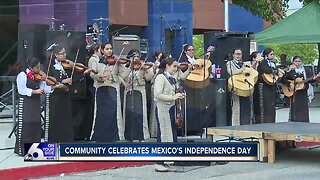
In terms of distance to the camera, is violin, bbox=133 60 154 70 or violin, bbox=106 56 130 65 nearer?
violin, bbox=106 56 130 65

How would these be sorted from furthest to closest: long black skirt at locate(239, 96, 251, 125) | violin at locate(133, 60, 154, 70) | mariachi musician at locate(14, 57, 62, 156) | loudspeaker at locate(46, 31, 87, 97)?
long black skirt at locate(239, 96, 251, 125)
violin at locate(133, 60, 154, 70)
loudspeaker at locate(46, 31, 87, 97)
mariachi musician at locate(14, 57, 62, 156)

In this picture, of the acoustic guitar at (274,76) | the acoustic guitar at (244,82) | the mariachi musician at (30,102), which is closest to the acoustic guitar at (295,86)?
the acoustic guitar at (274,76)

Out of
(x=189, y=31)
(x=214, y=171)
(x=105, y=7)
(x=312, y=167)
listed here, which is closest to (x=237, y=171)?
(x=214, y=171)

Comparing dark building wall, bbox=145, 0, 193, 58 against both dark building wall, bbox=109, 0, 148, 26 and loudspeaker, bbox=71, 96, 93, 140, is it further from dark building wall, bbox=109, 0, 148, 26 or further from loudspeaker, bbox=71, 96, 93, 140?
loudspeaker, bbox=71, 96, 93, 140

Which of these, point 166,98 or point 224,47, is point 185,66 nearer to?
point 224,47

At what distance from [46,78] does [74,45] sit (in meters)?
1.22

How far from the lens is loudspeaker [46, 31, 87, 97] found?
35.0ft

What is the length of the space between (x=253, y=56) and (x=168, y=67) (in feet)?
11.1

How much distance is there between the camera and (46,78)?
9.84m

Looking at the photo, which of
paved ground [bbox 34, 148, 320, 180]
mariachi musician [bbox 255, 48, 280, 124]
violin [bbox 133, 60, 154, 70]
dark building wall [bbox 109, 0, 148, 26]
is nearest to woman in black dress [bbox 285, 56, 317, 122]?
mariachi musician [bbox 255, 48, 280, 124]

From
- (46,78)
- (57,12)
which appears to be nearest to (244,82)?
(46,78)

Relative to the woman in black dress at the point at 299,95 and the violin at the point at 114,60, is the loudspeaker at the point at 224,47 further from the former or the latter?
the violin at the point at 114,60

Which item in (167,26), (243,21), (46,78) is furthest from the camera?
(243,21)

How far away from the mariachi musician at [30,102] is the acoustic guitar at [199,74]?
111 inches
